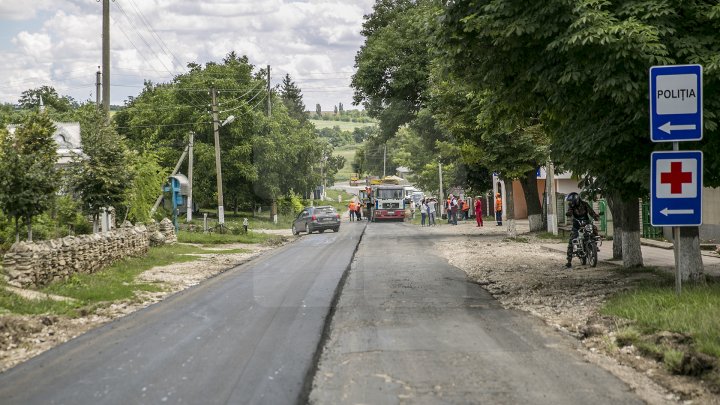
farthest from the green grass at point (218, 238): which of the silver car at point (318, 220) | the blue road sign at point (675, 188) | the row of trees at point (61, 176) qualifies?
the blue road sign at point (675, 188)

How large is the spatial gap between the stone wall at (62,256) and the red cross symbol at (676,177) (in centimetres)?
1130

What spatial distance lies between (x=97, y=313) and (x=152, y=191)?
23394 mm

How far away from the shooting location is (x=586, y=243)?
19281 millimetres

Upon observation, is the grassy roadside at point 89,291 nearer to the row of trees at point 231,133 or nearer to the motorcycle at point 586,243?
the motorcycle at point 586,243

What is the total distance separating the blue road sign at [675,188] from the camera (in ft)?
35.2

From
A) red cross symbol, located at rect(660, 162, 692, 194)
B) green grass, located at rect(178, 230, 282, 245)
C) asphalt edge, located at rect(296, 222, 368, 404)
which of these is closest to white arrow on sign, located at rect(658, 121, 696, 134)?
red cross symbol, located at rect(660, 162, 692, 194)

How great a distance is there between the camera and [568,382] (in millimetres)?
7281

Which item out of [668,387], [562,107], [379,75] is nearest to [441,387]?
[668,387]

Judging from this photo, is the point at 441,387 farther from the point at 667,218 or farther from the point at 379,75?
the point at 379,75

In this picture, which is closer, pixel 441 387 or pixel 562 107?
pixel 441 387

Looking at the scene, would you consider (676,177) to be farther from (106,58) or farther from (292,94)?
(292,94)

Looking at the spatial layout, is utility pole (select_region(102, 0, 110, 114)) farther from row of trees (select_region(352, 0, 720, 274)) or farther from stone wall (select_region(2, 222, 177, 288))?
row of trees (select_region(352, 0, 720, 274))

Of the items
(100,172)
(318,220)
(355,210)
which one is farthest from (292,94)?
(100,172)

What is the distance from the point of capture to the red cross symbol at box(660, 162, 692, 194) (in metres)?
10.7
